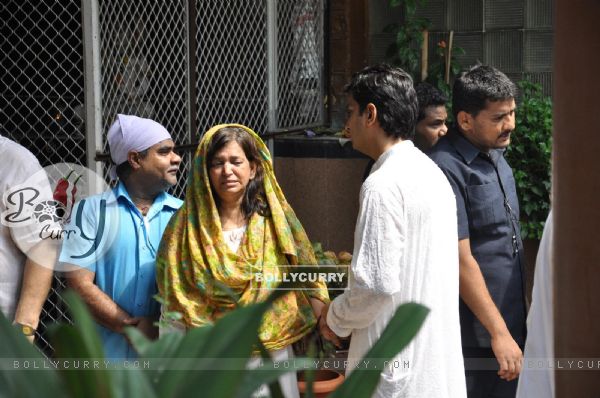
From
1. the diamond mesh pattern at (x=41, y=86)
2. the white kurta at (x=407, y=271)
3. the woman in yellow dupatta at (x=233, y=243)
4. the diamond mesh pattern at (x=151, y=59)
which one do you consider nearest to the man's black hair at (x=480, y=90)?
the white kurta at (x=407, y=271)

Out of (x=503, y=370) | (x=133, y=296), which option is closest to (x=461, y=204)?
(x=503, y=370)

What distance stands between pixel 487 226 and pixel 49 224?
1.80 meters

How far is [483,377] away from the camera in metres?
3.96

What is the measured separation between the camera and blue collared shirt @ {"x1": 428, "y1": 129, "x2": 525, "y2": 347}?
3852 millimetres

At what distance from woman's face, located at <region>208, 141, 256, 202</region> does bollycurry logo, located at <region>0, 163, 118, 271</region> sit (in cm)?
44

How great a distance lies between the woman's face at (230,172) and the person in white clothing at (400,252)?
51 cm

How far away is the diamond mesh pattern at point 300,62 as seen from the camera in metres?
6.55

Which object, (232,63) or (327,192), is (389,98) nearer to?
(232,63)

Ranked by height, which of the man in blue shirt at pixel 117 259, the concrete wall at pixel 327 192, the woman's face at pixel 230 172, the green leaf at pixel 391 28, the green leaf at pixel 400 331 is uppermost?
the green leaf at pixel 391 28

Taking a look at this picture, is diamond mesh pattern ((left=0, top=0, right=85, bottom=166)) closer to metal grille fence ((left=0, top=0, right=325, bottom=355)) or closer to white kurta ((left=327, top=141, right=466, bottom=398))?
metal grille fence ((left=0, top=0, right=325, bottom=355))

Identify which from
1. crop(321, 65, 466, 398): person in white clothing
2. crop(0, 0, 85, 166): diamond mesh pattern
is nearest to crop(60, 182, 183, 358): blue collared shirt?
crop(321, 65, 466, 398): person in white clothing

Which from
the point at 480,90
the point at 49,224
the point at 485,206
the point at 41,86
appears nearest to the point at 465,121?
the point at 480,90

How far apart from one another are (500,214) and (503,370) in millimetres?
631

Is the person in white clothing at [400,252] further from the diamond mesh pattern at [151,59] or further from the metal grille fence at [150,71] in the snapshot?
the diamond mesh pattern at [151,59]
